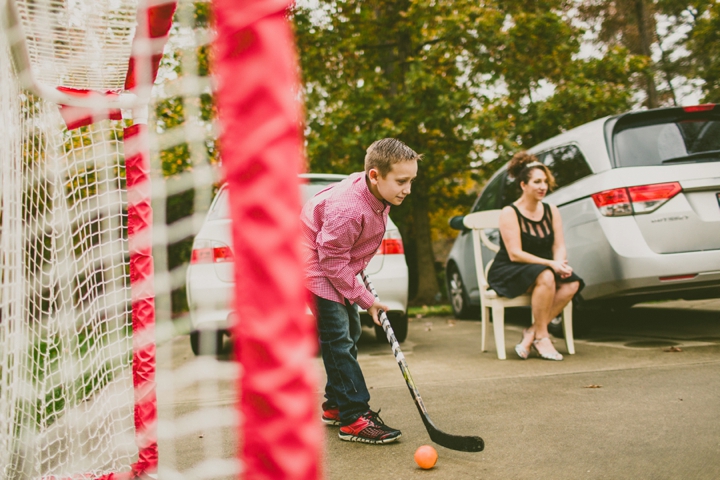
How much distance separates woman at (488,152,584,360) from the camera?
4496mm

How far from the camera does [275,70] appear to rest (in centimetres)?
51

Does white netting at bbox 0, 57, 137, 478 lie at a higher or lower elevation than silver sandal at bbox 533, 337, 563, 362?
higher

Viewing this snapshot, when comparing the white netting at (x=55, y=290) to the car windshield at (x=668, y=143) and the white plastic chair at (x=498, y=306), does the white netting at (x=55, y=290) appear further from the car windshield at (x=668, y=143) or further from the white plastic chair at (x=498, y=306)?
the car windshield at (x=668, y=143)

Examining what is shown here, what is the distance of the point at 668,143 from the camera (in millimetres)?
4605

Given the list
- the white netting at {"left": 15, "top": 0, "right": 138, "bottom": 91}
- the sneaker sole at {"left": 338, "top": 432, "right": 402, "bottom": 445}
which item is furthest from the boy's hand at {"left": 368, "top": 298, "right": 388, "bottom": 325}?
the white netting at {"left": 15, "top": 0, "right": 138, "bottom": 91}

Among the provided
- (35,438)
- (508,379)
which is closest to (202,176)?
(35,438)

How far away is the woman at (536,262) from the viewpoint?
4496mm

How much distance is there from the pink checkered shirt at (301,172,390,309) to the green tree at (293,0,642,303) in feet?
20.5

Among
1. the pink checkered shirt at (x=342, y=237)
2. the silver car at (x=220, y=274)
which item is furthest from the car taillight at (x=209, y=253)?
the pink checkered shirt at (x=342, y=237)

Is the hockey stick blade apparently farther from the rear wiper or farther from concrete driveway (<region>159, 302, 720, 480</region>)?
the rear wiper

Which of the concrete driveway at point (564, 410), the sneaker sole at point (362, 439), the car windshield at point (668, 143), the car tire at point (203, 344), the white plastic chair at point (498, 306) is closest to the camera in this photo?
the concrete driveway at point (564, 410)

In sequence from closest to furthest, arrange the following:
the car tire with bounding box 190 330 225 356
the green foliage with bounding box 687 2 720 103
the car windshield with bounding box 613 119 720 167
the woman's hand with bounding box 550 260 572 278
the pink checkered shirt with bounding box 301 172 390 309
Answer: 1. the pink checkered shirt with bounding box 301 172 390 309
2. the woman's hand with bounding box 550 260 572 278
3. the car windshield with bounding box 613 119 720 167
4. the car tire with bounding box 190 330 225 356
5. the green foliage with bounding box 687 2 720 103

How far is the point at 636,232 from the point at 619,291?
17.9 inches

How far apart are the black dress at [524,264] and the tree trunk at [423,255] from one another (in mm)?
6015
